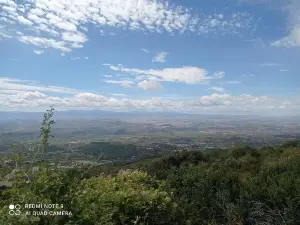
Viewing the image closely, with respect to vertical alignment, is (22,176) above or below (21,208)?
above

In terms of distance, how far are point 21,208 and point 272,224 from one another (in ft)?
15.1

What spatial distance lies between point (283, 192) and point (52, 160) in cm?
514

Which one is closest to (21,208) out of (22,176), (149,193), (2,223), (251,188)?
(2,223)

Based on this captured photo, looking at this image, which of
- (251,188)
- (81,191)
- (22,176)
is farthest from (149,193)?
(251,188)

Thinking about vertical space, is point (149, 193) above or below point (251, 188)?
above

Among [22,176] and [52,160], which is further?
[52,160]

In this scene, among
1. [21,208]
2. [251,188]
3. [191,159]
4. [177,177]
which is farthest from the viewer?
[191,159]

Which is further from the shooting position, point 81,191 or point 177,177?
point 177,177

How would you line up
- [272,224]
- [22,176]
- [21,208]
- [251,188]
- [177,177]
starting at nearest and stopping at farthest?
[21,208] < [22,176] < [272,224] < [251,188] < [177,177]

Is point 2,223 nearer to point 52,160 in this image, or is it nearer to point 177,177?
point 52,160

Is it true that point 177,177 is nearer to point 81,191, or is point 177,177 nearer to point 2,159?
point 81,191

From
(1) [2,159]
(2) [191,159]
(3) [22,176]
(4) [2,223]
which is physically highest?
(1) [2,159]

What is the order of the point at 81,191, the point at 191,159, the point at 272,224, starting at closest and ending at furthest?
the point at 81,191 → the point at 272,224 → the point at 191,159

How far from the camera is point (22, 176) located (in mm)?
3527
